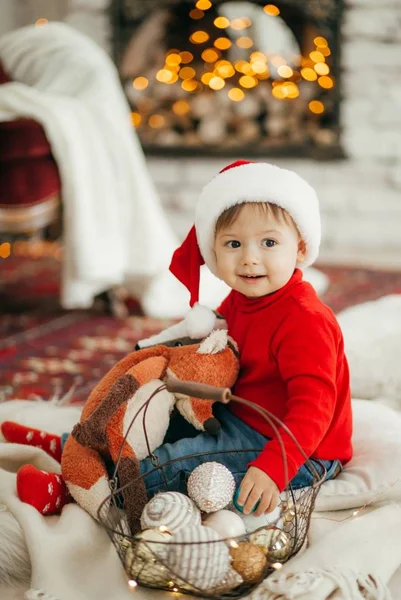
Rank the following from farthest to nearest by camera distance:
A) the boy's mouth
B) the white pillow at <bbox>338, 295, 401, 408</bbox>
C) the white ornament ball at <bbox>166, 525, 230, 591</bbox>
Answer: the white pillow at <bbox>338, 295, 401, 408</bbox> → the boy's mouth → the white ornament ball at <bbox>166, 525, 230, 591</bbox>

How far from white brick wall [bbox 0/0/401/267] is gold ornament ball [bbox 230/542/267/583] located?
2.58m

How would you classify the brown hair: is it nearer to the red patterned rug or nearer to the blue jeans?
the blue jeans

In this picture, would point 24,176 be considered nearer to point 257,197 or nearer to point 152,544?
point 257,197

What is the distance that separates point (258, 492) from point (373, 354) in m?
0.70


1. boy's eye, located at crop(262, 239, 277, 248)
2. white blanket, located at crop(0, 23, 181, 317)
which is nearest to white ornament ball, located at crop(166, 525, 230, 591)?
boy's eye, located at crop(262, 239, 277, 248)

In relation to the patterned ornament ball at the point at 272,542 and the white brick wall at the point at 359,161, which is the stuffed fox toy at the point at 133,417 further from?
the white brick wall at the point at 359,161

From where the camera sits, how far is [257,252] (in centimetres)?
105

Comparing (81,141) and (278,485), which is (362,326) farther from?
(81,141)

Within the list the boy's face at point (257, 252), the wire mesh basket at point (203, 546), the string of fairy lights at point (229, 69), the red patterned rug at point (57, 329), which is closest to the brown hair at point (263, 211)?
the boy's face at point (257, 252)

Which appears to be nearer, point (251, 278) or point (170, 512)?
point (170, 512)

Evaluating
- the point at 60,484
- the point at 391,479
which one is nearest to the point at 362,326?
the point at 391,479

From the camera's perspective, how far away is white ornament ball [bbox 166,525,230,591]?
2.79 ft

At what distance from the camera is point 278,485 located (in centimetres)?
95

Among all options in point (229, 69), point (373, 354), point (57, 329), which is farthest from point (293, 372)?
point (229, 69)
